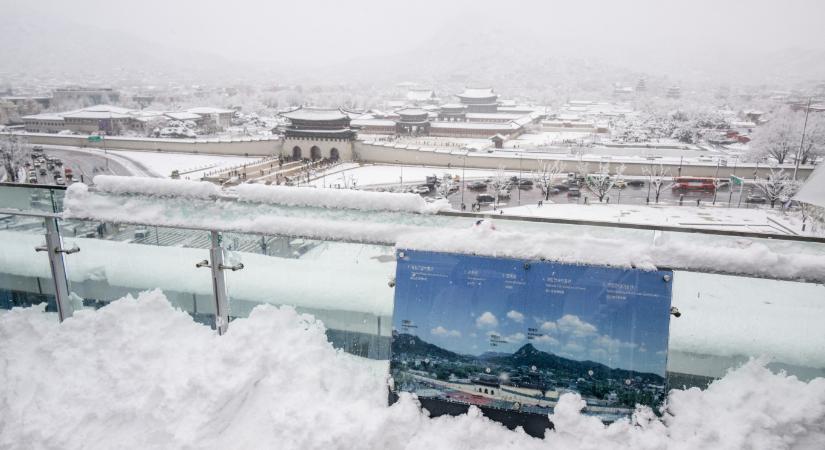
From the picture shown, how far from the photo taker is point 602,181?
1384 centimetres

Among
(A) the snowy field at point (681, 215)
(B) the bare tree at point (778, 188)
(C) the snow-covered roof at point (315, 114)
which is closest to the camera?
(A) the snowy field at point (681, 215)

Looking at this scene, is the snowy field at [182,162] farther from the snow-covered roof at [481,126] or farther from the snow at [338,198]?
the snow at [338,198]

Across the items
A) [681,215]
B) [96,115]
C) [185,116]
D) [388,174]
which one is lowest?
[388,174]

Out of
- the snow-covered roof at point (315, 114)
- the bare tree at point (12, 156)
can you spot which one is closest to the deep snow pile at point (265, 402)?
the bare tree at point (12, 156)

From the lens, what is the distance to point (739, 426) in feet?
3.73

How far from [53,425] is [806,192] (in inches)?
272

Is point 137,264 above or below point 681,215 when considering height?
above

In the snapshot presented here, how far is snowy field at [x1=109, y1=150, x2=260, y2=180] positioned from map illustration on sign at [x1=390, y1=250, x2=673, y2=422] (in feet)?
52.1

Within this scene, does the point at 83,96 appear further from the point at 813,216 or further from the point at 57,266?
the point at 57,266

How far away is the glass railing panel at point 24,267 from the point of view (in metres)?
1.71

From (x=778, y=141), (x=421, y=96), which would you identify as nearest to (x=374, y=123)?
(x=778, y=141)

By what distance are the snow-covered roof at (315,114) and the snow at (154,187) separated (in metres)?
19.4

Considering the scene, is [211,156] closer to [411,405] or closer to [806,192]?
[806,192]

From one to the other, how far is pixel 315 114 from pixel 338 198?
20.7m
